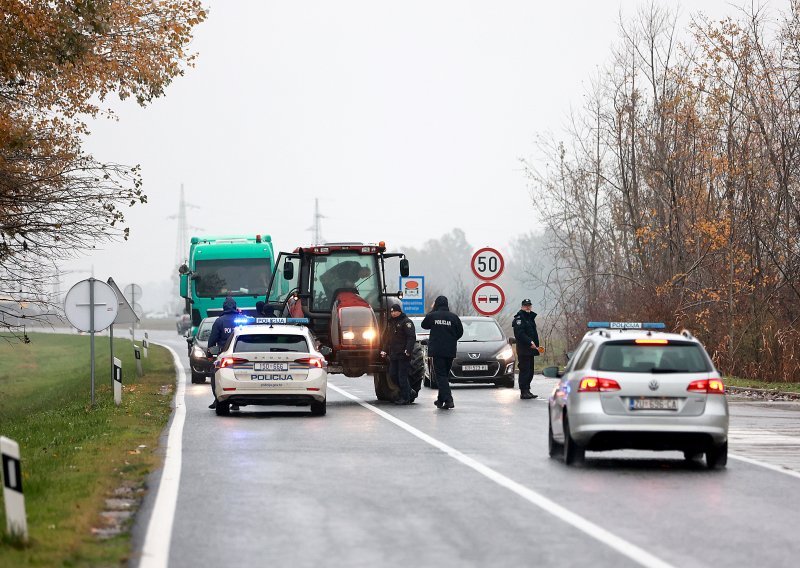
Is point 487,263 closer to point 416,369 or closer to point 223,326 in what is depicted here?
point 416,369

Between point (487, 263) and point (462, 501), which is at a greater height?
point (487, 263)

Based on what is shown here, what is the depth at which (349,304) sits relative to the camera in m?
27.5

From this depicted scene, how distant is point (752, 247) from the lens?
38562 mm

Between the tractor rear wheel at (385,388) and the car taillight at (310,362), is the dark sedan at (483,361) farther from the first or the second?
the car taillight at (310,362)

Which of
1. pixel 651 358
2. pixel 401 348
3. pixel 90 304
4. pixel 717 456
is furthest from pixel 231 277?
pixel 717 456

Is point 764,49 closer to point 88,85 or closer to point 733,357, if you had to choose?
point 733,357

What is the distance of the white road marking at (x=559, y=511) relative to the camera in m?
9.45

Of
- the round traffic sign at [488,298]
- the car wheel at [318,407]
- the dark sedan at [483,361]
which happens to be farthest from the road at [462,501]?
the round traffic sign at [488,298]

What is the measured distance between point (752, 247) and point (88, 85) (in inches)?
726

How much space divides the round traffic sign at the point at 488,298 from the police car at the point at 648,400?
19.8m

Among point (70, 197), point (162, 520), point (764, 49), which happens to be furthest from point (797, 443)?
point (764, 49)

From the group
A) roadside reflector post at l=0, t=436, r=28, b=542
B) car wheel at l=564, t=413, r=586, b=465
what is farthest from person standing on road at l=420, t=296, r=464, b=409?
roadside reflector post at l=0, t=436, r=28, b=542

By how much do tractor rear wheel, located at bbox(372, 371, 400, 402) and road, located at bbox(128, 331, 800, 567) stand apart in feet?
19.9

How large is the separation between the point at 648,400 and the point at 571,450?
0.98m
